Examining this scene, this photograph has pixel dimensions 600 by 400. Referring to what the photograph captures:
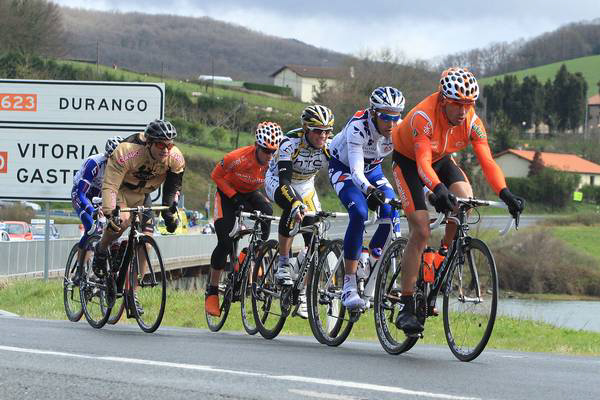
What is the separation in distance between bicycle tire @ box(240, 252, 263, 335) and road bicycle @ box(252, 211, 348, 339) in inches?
11.4

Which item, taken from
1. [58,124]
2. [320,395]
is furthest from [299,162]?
[58,124]

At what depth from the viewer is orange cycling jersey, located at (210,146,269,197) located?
1201 cm

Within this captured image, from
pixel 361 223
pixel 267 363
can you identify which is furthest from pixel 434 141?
pixel 267 363

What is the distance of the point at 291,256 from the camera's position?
35.3 ft

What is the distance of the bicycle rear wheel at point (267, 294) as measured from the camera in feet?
35.3

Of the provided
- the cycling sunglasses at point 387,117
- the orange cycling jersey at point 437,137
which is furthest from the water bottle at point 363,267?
the orange cycling jersey at point 437,137

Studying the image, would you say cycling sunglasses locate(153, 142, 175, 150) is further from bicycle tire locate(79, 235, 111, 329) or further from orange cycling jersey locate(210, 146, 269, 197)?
bicycle tire locate(79, 235, 111, 329)

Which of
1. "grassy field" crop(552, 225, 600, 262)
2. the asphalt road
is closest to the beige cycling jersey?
the asphalt road

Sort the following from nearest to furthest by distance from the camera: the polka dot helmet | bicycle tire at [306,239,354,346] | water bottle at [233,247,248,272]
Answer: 1. bicycle tire at [306,239,354,346]
2. the polka dot helmet
3. water bottle at [233,247,248,272]

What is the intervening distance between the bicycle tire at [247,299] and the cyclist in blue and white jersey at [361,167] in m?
1.87

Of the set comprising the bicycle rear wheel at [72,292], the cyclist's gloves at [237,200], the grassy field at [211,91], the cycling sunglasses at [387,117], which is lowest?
the bicycle rear wheel at [72,292]

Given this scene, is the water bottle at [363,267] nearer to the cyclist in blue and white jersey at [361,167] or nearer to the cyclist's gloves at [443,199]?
the cyclist in blue and white jersey at [361,167]

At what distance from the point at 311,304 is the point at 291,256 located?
1.12 metres

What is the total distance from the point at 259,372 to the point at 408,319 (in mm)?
1743
